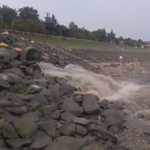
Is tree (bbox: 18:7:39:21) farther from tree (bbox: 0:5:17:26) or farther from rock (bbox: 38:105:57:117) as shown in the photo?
rock (bbox: 38:105:57:117)

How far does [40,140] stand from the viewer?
174 inches

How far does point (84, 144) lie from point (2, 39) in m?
8.65

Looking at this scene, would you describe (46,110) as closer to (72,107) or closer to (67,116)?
(67,116)

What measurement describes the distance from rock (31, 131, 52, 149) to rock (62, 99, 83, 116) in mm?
1415

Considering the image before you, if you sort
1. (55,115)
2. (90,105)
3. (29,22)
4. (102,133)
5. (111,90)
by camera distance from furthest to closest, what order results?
(29,22), (111,90), (90,105), (55,115), (102,133)

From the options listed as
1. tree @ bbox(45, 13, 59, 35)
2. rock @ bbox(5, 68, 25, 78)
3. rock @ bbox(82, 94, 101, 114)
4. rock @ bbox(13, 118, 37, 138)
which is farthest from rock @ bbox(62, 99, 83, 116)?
tree @ bbox(45, 13, 59, 35)

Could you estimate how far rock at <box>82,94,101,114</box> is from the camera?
620 cm

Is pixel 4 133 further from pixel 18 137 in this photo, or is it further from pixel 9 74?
pixel 9 74

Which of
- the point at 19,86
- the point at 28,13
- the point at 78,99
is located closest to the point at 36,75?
the point at 19,86

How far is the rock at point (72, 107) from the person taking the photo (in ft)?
19.5

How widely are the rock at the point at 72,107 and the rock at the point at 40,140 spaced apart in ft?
4.64

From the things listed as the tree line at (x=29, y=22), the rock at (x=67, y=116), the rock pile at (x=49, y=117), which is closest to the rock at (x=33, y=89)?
the rock pile at (x=49, y=117)

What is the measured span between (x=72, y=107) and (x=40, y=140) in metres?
1.74

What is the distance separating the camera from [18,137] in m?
4.41
